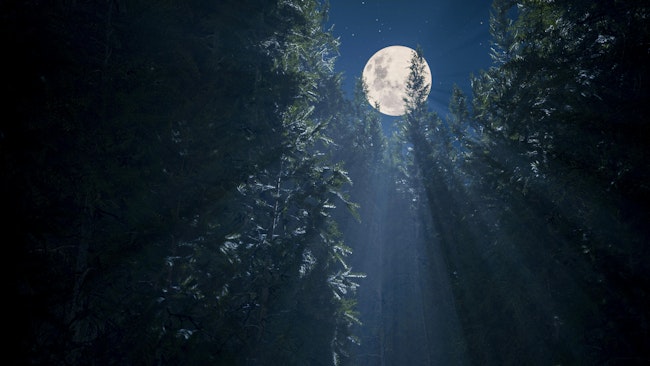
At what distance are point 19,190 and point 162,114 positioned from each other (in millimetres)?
3163

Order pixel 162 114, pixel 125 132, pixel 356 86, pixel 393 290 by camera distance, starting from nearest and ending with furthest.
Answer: pixel 125 132 → pixel 162 114 → pixel 393 290 → pixel 356 86

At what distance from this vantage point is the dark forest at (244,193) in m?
5.08

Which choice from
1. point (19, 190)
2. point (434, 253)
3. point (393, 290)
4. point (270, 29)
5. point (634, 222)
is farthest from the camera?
point (393, 290)

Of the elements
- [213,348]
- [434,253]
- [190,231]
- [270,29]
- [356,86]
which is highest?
[356,86]

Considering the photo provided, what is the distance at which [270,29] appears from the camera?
10.7 metres

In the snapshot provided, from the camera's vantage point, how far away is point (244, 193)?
391 inches

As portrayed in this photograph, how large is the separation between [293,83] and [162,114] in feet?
16.9

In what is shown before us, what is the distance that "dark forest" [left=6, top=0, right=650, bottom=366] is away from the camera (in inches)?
200

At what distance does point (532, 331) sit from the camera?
11.0 meters

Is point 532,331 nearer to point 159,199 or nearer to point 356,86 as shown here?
point 159,199

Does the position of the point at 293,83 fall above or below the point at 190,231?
above

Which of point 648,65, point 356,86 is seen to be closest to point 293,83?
point 648,65

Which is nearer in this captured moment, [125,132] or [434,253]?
[125,132]

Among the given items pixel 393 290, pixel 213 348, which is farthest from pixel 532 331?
pixel 393 290
